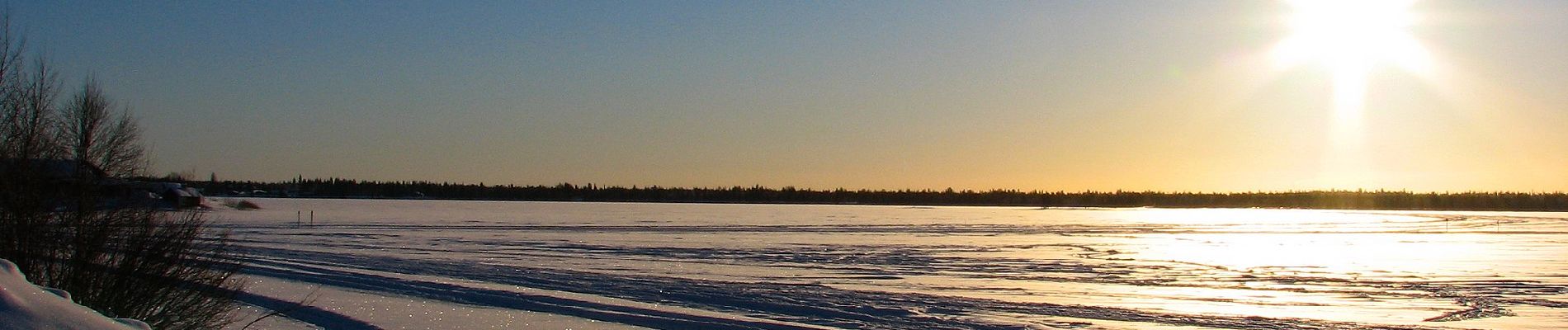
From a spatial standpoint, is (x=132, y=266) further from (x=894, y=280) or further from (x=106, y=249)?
(x=894, y=280)

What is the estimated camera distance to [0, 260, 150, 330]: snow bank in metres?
3.95

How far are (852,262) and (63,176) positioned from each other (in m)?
14.4

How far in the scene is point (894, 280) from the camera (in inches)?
717

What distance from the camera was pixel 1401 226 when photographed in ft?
161

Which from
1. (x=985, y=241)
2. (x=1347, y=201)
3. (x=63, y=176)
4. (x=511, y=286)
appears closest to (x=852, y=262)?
(x=511, y=286)

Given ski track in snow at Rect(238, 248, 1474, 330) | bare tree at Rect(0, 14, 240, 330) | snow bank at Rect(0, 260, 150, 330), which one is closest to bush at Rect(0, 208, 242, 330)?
bare tree at Rect(0, 14, 240, 330)

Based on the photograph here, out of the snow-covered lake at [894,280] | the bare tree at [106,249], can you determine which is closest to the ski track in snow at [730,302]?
the snow-covered lake at [894,280]

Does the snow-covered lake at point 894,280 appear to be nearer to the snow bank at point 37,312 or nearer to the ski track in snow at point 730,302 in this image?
the ski track in snow at point 730,302

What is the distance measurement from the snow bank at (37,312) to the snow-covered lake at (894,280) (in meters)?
7.66

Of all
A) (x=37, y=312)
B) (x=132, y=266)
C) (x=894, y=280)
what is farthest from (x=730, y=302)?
(x=37, y=312)

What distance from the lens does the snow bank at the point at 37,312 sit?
3.95 m

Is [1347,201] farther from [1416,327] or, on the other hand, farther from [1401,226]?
[1416,327]

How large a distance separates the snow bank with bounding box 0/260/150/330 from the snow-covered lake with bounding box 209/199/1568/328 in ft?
25.1

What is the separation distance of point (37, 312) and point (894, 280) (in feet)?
48.7
